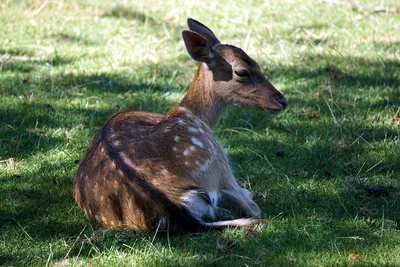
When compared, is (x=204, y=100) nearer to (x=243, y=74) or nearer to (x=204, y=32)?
(x=243, y=74)

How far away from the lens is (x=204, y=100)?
5988 mm

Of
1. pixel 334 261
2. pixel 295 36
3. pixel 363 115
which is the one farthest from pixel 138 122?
pixel 295 36

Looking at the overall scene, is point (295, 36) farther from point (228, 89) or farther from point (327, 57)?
point (228, 89)

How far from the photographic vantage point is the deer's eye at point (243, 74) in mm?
5914

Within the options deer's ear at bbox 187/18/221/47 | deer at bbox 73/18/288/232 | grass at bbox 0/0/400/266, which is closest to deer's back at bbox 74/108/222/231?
deer at bbox 73/18/288/232

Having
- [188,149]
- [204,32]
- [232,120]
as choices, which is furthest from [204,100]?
[188,149]

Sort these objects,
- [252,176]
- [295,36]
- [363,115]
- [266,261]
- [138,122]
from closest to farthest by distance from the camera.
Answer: [266,261] < [138,122] < [252,176] < [363,115] < [295,36]

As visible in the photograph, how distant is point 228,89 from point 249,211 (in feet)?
4.18

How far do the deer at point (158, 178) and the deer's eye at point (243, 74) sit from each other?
75 centimetres

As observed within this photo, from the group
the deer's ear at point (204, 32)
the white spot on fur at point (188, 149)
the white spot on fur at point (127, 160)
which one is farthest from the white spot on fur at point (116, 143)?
the deer's ear at point (204, 32)

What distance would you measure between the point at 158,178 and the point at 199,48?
157 centimetres

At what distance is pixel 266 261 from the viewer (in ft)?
13.9

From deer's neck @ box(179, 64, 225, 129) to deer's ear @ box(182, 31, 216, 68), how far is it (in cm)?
10

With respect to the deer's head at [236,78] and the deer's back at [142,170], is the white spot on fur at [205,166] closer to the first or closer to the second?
the deer's back at [142,170]
